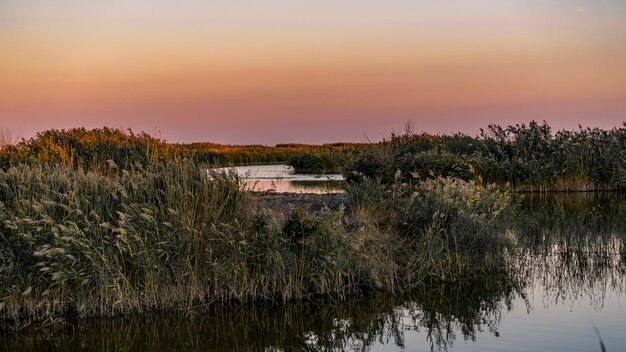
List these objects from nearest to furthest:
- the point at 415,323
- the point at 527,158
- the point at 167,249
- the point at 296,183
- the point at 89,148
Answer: the point at 415,323 < the point at 167,249 < the point at 89,148 < the point at 527,158 < the point at 296,183

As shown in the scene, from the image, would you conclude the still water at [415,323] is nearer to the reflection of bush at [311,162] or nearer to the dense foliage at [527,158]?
the dense foliage at [527,158]

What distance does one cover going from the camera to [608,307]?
12.0 m

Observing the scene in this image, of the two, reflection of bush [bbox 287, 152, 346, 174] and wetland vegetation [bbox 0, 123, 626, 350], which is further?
reflection of bush [bbox 287, 152, 346, 174]

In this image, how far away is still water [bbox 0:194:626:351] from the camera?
1042 cm

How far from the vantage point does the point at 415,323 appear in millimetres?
11414

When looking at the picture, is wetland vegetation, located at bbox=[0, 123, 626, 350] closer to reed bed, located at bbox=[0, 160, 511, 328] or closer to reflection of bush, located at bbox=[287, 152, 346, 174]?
reed bed, located at bbox=[0, 160, 511, 328]

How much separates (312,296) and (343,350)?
2674 millimetres

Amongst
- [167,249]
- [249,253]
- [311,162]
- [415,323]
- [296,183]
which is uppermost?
[311,162]

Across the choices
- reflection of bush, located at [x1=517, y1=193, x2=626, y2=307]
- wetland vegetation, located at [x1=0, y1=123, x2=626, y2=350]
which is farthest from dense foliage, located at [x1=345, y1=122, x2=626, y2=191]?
wetland vegetation, located at [x1=0, y1=123, x2=626, y2=350]

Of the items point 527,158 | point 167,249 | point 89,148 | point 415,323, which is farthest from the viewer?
point 527,158

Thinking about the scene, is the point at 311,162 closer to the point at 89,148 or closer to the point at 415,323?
the point at 89,148

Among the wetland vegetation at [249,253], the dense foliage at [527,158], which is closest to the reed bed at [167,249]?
the wetland vegetation at [249,253]

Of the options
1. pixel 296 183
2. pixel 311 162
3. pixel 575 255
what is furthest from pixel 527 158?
pixel 311 162

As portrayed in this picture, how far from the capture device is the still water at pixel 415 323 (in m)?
10.4
